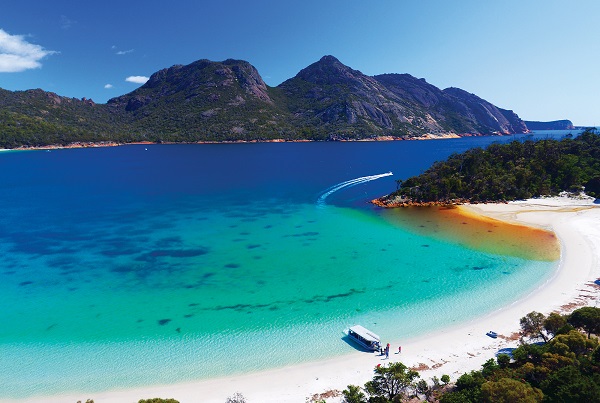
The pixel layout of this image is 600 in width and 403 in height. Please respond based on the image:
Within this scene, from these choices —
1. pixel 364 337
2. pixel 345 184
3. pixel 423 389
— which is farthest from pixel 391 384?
pixel 345 184

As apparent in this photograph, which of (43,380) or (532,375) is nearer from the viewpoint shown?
(532,375)

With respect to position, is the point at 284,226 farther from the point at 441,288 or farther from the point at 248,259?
the point at 441,288

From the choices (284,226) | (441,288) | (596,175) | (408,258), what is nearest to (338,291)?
(441,288)

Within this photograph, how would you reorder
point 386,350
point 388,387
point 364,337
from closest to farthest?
point 388,387 < point 386,350 < point 364,337

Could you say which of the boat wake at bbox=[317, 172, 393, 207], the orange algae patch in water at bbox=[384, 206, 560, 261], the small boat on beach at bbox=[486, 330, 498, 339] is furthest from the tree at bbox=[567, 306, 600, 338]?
the boat wake at bbox=[317, 172, 393, 207]

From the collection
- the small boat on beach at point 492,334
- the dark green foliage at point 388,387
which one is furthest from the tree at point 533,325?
the dark green foliage at point 388,387

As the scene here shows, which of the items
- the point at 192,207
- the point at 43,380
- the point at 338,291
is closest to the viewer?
the point at 43,380

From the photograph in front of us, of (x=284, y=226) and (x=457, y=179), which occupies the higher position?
(x=457, y=179)

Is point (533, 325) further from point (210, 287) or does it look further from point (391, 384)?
point (210, 287)
